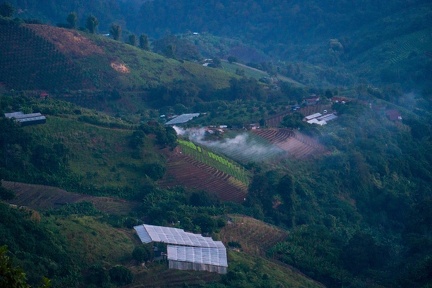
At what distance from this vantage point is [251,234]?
38312 mm

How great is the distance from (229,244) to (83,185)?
10.6m

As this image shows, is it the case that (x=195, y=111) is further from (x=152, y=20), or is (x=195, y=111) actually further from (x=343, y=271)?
(x=152, y=20)

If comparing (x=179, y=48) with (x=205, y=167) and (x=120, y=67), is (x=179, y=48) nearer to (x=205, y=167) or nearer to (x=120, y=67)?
(x=120, y=67)

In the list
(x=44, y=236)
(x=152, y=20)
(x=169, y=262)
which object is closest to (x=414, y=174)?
(x=169, y=262)

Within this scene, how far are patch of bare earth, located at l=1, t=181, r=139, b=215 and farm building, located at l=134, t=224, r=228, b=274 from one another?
4982mm

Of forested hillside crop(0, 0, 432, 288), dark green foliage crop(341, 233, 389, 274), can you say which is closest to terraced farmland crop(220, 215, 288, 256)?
forested hillside crop(0, 0, 432, 288)

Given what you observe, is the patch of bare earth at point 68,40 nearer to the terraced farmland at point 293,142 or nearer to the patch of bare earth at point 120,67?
the patch of bare earth at point 120,67

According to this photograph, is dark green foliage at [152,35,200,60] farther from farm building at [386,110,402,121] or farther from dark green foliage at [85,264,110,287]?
dark green foliage at [85,264,110,287]

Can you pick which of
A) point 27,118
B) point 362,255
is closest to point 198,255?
point 362,255

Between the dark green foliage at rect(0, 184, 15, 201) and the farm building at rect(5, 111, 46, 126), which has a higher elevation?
the farm building at rect(5, 111, 46, 126)

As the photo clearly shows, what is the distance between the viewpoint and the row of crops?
47250mm

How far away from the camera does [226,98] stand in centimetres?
7369

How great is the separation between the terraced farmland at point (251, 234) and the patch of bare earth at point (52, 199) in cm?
617

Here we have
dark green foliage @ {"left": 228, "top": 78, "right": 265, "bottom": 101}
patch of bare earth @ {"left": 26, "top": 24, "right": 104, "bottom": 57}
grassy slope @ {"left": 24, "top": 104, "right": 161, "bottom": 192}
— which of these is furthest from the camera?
dark green foliage @ {"left": 228, "top": 78, "right": 265, "bottom": 101}
